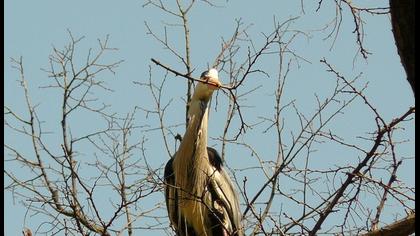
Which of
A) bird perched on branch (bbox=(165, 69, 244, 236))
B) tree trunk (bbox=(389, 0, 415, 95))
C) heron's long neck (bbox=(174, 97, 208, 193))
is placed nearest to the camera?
tree trunk (bbox=(389, 0, 415, 95))

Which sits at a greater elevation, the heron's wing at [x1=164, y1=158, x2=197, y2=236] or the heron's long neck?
the heron's long neck

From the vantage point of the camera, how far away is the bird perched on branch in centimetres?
523

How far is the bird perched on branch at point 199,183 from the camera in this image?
5230 millimetres

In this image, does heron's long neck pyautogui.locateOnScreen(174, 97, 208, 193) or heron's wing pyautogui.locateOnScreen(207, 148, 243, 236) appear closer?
heron's wing pyautogui.locateOnScreen(207, 148, 243, 236)

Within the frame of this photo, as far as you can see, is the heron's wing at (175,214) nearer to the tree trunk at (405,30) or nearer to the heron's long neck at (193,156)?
the heron's long neck at (193,156)

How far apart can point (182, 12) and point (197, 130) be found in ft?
2.88

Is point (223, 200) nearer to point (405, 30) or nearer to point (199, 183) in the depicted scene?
point (199, 183)

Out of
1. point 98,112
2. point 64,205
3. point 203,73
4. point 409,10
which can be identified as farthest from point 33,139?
point 409,10

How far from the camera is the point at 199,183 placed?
219 inches

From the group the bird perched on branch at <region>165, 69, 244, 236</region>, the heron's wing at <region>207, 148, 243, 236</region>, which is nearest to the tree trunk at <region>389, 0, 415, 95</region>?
the bird perched on branch at <region>165, 69, 244, 236</region>

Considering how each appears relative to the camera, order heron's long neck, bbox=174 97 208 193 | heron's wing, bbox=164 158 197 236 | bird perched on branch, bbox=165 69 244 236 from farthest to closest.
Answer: heron's long neck, bbox=174 97 208 193, bird perched on branch, bbox=165 69 244 236, heron's wing, bbox=164 158 197 236

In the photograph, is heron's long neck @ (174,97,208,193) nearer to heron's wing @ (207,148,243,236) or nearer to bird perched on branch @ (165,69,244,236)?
bird perched on branch @ (165,69,244,236)

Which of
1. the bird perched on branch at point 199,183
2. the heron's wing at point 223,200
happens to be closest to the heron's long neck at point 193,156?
the bird perched on branch at point 199,183

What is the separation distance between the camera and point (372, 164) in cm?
295
